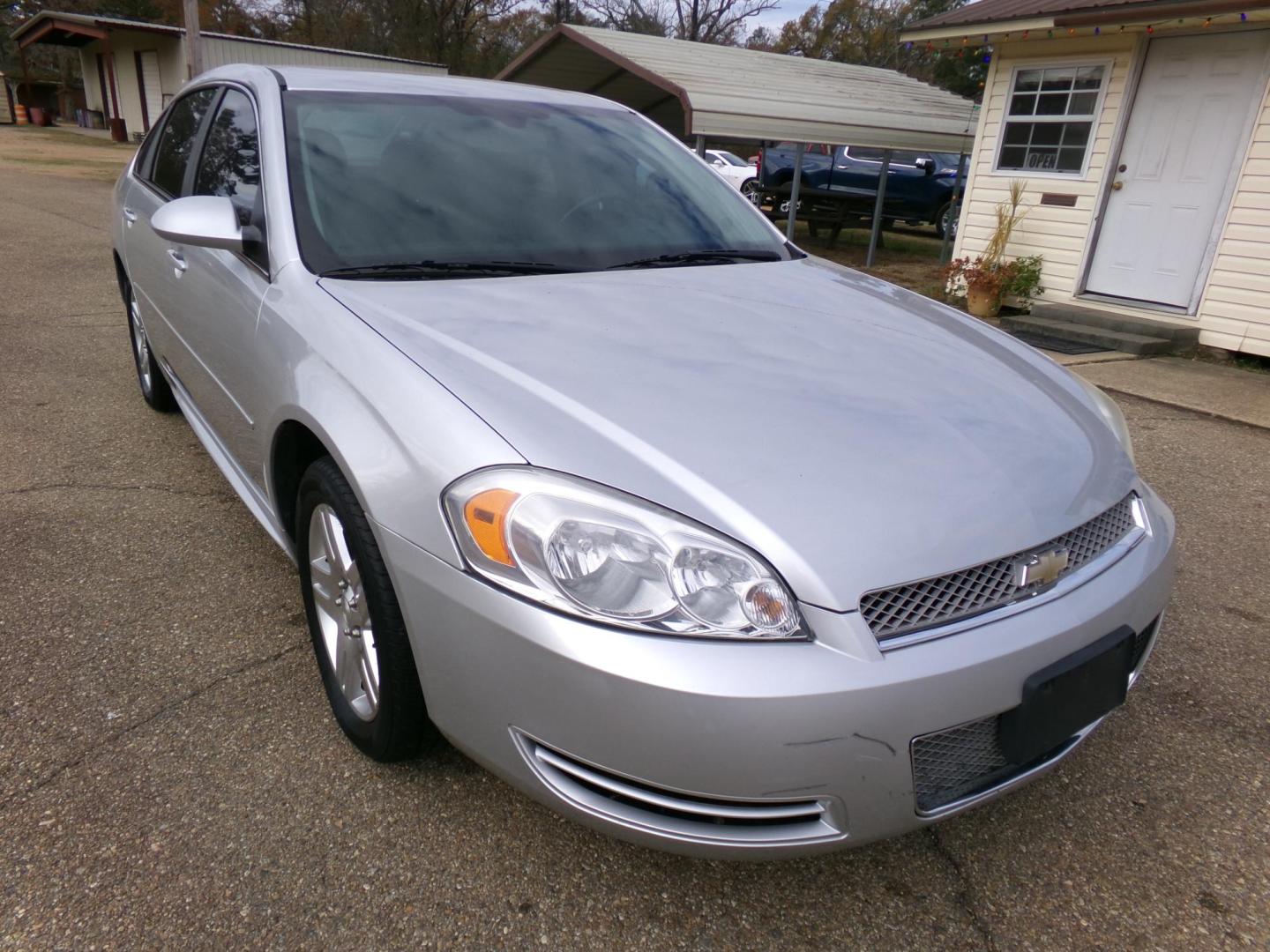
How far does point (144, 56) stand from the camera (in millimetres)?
27000

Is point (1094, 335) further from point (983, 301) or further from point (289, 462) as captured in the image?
point (289, 462)

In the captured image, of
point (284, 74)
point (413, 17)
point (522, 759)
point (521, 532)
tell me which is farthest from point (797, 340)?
point (413, 17)

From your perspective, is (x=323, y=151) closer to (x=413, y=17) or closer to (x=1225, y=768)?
A: (x=1225, y=768)

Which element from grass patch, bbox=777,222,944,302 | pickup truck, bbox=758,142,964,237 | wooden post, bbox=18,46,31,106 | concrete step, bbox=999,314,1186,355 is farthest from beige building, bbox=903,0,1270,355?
wooden post, bbox=18,46,31,106

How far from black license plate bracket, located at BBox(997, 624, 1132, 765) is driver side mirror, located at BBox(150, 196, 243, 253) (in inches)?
82.4

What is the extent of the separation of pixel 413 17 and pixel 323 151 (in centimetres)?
4023

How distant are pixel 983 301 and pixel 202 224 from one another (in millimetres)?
7584

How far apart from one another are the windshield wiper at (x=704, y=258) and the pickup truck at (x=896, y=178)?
13.6m

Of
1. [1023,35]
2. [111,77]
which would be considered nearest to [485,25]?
[111,77]

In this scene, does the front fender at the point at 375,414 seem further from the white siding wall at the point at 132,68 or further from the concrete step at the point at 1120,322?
the white siding wall at the point at 132,68

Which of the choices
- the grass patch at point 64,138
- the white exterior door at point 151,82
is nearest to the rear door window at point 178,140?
the grass patch at point 64,138

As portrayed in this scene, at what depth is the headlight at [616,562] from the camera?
1.38 metres

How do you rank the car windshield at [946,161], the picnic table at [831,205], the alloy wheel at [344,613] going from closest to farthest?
the alloy wheel at [344,613]
the picnic table at [831,205]
the car windshield at [946,161]

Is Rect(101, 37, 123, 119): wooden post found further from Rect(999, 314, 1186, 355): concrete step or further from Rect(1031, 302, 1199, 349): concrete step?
Rect(1031, 302, 1199, 349): concrete step
